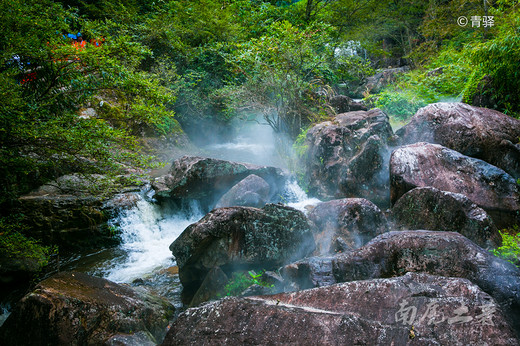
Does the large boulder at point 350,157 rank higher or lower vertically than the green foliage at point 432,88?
lower

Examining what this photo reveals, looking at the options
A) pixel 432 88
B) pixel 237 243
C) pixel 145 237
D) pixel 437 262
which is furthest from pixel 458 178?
pixel 145 237

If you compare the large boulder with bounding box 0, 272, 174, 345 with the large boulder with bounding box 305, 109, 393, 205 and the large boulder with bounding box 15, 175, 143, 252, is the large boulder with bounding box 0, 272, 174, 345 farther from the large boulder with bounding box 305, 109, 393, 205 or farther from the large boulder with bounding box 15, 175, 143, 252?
the large boulder with bounding box 305, 109, 393, 205

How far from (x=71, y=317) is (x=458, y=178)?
27.5ft

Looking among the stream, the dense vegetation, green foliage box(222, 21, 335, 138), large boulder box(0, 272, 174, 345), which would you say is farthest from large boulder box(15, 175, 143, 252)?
green foliage box(222, 21, 335, 138)

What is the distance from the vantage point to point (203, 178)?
31.1 ft

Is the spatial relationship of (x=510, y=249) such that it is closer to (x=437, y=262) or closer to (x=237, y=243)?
(x=437, y=262)

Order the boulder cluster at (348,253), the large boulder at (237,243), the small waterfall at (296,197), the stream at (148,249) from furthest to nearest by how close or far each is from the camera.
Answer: the small waterfall at (296,197), the stream at (148,249), the large boulder at (237,243), the boulder cluster at (348,253)

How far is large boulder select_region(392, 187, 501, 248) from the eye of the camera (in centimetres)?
535

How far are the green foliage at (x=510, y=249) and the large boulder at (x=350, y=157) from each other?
11.2 ft

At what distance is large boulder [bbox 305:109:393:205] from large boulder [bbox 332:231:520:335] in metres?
4.98

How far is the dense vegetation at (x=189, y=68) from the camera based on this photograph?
14.7 ft

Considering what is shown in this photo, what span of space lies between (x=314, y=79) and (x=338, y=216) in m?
8.10

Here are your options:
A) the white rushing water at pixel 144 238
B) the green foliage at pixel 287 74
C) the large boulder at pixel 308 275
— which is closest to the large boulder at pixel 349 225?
the large boulder at pixel 308 275

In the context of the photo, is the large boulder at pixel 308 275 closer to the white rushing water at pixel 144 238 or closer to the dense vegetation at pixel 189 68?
the dense vegetation at pixel 189 68
